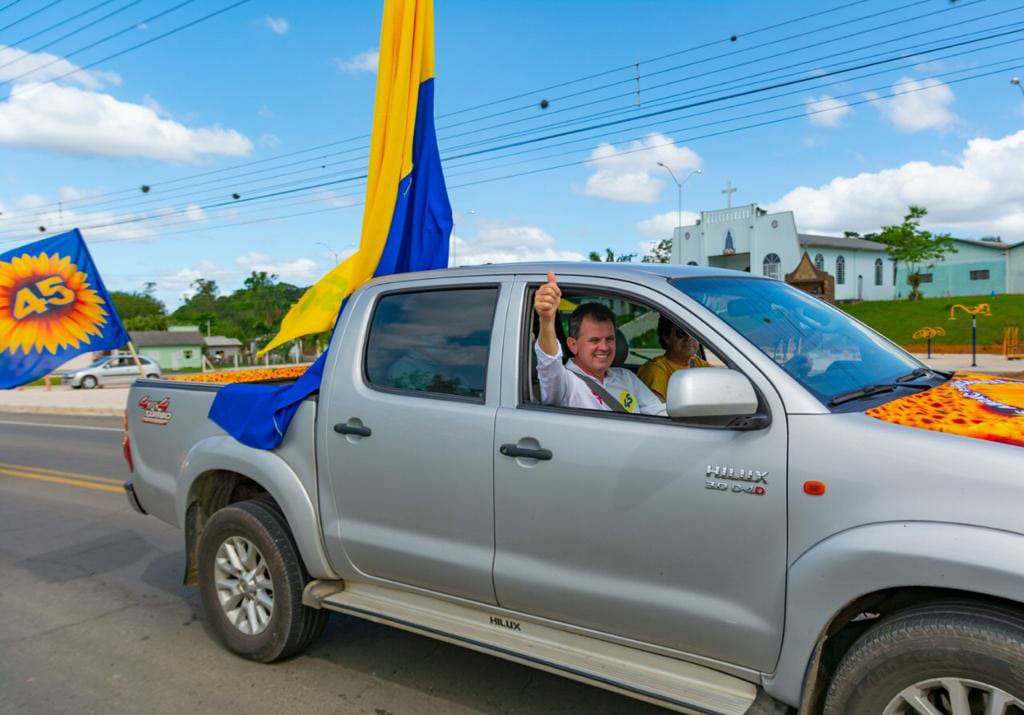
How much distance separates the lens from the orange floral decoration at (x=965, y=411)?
2.32m

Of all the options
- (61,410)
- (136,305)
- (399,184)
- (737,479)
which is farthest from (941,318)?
(136,305)

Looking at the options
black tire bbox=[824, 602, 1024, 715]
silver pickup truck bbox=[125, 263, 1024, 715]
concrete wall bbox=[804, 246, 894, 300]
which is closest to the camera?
black tire bbox=[824, 602, 1024, 715]

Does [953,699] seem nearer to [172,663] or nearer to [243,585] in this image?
[243,585]

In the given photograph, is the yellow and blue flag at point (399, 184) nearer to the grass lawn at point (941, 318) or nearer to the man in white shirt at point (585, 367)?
the man in white shirt at point (585, 367)

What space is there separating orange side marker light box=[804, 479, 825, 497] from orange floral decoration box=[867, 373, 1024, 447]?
30cm

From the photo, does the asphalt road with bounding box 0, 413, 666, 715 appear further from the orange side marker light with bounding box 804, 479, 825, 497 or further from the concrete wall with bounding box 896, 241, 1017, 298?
the concrete wall with bounding box 896, 241, 1017, 298

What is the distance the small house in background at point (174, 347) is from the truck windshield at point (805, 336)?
3230 inches

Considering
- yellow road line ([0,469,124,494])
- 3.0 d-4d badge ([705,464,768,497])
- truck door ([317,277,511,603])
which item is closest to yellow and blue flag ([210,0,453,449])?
truck door ([317,277,511,603])

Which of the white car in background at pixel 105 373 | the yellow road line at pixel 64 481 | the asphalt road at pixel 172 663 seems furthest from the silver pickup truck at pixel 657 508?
the white car in background at pixel 105 373

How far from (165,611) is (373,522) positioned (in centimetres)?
228

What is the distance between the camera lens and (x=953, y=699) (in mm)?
2215

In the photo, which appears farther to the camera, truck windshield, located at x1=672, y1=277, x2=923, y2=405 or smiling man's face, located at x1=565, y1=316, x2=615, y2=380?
smiling man's face, located at x1=565, y1=316, x2=615, y2=380

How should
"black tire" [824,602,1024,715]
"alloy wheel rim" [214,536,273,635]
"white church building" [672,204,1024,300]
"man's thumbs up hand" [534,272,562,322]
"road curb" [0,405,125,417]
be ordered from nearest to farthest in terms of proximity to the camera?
"black tire" [824,602,1024,715], "man's thumbs up hand" [534,272,562,322], "alloy wheel rim" [214,536,273,635], "road curb" [0,405,125,417], "white church building" [672,204,1024,300]

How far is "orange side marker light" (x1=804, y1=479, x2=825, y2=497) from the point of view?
244 cm
